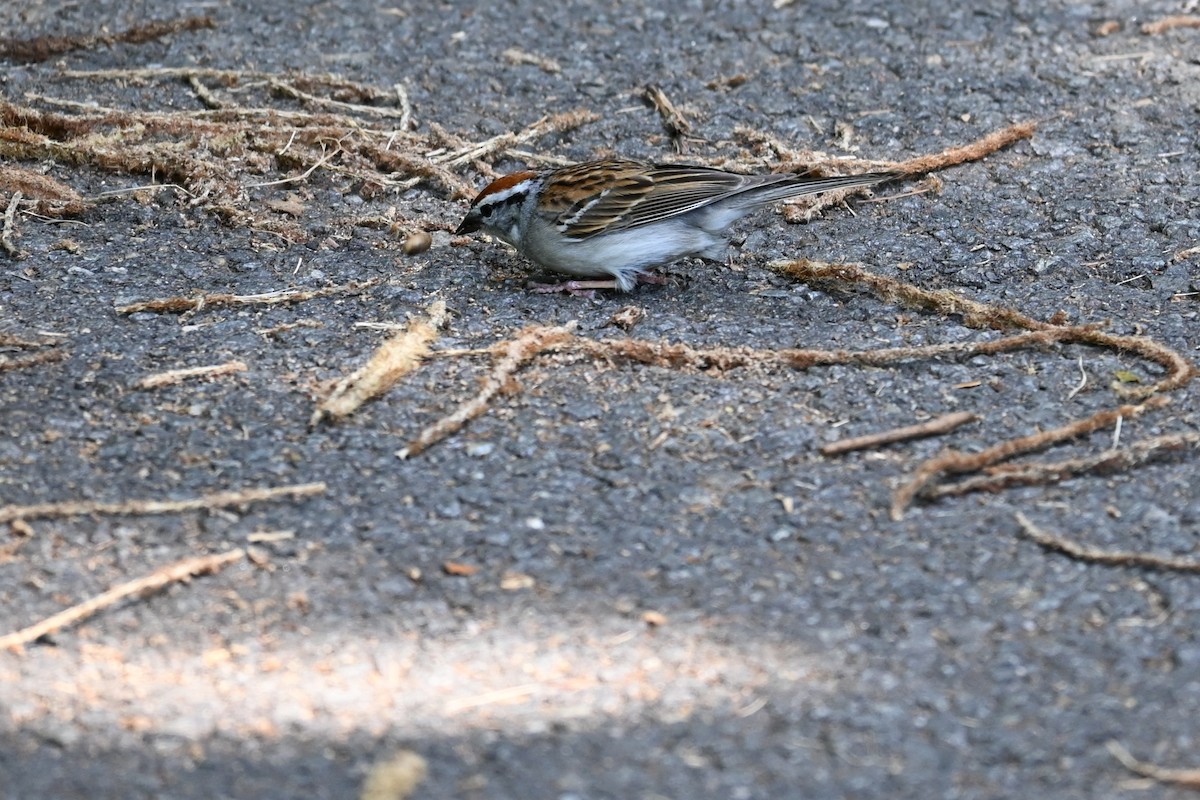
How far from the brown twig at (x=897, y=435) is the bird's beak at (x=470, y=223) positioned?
6.39 ft

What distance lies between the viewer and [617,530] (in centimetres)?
373

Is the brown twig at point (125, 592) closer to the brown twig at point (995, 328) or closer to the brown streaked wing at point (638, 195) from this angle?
the brown twig at point (995, 328)

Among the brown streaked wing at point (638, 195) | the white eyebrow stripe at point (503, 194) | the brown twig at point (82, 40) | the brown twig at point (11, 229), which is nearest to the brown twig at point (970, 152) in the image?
the brown streaked wing at point (638, 195)

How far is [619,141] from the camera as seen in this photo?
6711 mm

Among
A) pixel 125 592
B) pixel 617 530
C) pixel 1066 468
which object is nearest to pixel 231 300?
pixel 125 592

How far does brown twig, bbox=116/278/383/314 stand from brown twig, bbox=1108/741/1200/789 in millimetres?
3271

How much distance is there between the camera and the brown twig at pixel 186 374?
14.4 feet

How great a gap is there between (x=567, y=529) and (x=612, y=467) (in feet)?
1.20

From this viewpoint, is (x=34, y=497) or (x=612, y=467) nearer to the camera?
(x=34, y=497)

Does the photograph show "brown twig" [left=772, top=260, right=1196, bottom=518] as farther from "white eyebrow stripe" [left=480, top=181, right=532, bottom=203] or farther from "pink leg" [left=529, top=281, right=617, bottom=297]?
"white eyebrow stripe" [left=480, top=181, right=532, bottom=203]

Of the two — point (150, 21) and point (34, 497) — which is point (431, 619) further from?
point (150, 21)

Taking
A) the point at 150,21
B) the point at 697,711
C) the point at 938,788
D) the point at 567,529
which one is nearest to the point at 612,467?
the point at 567,529

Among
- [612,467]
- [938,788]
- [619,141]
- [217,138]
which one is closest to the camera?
[938,788]

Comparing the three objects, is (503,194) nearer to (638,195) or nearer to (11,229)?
(638,195)
